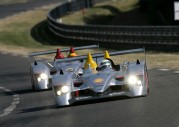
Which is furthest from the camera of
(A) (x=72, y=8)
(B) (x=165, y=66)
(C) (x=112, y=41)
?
(A) (x=72, y=8)

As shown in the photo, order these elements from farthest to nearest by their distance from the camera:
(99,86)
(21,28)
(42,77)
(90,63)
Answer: (21,28) < (42,77) < (90,63) < (99,86)

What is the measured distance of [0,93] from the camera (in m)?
19.7

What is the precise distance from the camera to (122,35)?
34812 millimetres

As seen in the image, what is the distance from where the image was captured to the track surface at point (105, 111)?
11.5 meters

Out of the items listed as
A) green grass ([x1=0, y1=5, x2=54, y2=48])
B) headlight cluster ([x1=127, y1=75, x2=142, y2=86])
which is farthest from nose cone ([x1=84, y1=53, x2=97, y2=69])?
green grass ([x1=0, y1=5, x2=54, y2=48])

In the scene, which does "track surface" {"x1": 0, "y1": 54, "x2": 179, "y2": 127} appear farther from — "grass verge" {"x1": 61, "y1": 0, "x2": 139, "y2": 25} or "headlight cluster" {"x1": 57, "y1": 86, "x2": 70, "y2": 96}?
"grass verge" {"x1": 61, "y1": 0, "x2": 139, "y2": 25}

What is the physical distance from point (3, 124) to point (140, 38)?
20740 mm

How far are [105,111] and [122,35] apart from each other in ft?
71.9

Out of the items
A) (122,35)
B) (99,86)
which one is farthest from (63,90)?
(122,35)

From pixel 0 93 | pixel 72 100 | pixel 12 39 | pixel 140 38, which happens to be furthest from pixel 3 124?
pixel 12 39

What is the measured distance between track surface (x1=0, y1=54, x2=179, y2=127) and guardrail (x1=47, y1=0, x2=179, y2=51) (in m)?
11.8

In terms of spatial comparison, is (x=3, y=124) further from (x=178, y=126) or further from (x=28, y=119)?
(x=178, y=126)

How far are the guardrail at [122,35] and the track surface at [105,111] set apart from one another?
11.8 meters

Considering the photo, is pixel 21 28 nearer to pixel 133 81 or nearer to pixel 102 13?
pixel 102 13
